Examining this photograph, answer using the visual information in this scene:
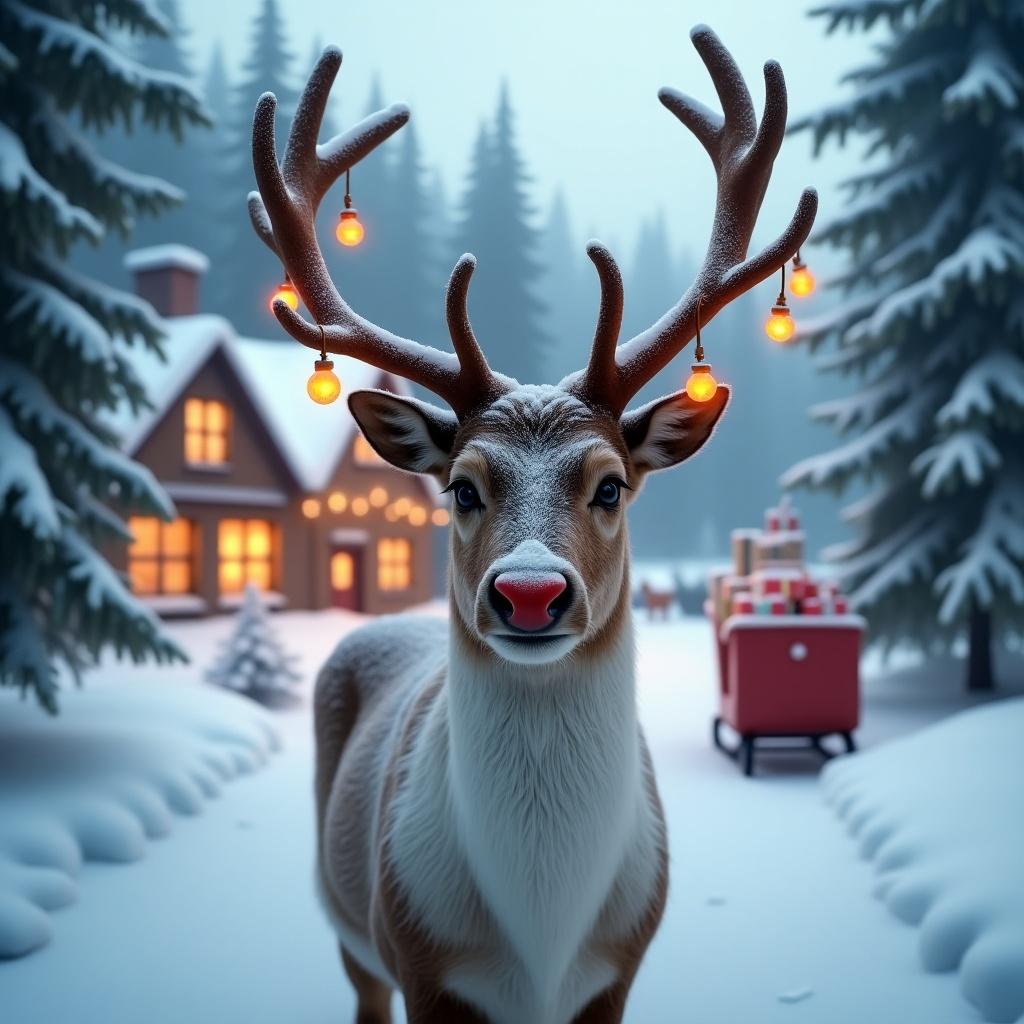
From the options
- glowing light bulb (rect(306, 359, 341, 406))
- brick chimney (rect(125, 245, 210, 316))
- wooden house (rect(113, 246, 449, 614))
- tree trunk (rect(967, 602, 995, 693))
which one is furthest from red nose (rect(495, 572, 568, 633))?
brick chimney (rect(125, 245, 210, 316))

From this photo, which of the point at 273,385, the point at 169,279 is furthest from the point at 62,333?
the point at 273,385

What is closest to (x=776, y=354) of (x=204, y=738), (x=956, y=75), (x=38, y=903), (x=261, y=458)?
(x=261, y=458)

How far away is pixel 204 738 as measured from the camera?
5605 millimetres

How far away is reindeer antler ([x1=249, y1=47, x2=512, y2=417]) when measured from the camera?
197cm

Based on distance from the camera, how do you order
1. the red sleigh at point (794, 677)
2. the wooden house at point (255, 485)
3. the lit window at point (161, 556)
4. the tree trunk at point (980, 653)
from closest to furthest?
the red sleigh at point (794, 677)
the tree trunk at point (980, 653)
the lit window at point (161, 556)
the wooden house at point (255, 485)

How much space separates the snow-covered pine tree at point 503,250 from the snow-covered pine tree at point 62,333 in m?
11.8

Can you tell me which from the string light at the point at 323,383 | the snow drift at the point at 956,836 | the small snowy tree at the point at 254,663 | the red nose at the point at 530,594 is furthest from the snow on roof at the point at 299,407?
the red nose at the point at 530,594

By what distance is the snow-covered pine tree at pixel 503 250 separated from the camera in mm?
17234

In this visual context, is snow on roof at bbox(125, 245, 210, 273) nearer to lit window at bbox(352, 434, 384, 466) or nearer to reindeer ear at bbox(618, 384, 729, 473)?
lit window at bbox(352, 434, 384, 466)

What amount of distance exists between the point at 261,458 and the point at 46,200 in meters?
8.10

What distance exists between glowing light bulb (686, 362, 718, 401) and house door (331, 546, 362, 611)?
38.3ft

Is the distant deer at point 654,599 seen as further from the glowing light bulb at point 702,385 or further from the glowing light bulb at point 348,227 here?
the glowing light bulb at point 702,385

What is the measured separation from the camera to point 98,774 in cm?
444

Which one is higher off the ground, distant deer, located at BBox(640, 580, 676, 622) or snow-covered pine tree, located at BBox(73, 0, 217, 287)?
snow-covered pine tree, located at BBox(73, 0, 217, 287)
